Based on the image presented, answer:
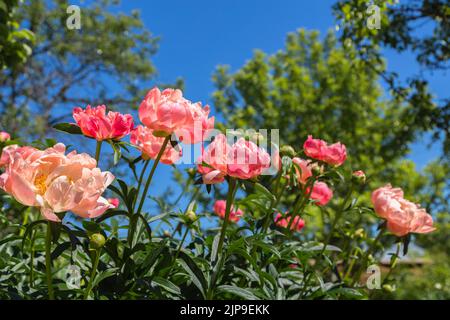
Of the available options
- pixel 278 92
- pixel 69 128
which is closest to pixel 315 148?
pixel 69 128

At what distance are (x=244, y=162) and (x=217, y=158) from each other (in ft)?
0.20

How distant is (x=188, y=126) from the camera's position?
103cm

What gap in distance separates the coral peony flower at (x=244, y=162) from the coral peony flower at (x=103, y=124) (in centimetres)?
24

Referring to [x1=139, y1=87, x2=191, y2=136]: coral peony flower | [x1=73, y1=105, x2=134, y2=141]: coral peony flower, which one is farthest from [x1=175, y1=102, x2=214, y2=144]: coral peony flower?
[x1=73, y1=105, x2=134, y2=141]: coral peony flower

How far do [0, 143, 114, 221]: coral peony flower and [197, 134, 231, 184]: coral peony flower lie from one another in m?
0.26

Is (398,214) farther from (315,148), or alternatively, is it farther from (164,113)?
(164,113)

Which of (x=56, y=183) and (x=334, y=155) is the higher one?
(x=334, y=155)

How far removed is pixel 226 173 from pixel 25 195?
1.38 ft

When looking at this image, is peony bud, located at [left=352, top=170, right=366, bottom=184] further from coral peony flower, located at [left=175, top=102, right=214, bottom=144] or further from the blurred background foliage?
the blurred background foliage

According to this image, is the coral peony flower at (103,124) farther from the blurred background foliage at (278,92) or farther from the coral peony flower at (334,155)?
the blurred background foliage at (278,92)

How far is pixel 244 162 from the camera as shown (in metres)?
1.00

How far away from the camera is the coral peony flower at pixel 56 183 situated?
761 mm
